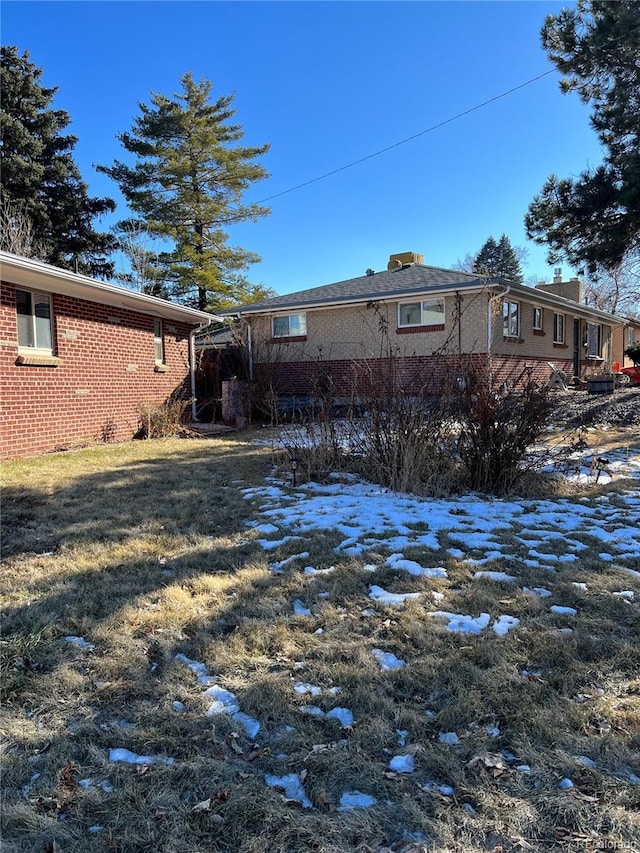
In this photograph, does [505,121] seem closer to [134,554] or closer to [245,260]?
[134,554]

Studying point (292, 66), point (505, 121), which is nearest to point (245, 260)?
point (292, 66)

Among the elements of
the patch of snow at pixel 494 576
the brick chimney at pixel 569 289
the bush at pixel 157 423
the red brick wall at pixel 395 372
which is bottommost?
the patch of snow at pixel 494 576

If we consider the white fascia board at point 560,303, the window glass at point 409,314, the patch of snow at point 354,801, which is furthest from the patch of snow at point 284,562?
the window glass at point 409,314

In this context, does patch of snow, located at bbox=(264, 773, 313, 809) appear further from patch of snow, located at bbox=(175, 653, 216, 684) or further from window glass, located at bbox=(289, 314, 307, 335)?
window glass, located at bbox=(289, 314, 307, 335)

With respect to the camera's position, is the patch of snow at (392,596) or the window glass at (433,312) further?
the window glass at (433,312)

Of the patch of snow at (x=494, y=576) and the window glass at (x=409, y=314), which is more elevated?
the window glass at (x=409, y=314)

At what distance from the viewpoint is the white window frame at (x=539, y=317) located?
1670 cm

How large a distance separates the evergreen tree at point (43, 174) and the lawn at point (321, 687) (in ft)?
75.4

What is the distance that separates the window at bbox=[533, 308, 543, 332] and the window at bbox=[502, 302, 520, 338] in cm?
143

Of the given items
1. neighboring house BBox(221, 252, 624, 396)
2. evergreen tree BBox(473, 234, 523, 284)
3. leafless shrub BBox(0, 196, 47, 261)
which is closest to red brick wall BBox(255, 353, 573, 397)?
neighboring house BBox(221, 252, 624, 396)

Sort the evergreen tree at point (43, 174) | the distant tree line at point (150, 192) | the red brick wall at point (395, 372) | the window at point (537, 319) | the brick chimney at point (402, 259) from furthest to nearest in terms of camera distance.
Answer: the distant tree line at point (150, 192) → the evergreen tree at point (43, 174) → the brick chimney at point (402, 259) → the window at point (537, 319) → the red brick wall at point (395, 372)

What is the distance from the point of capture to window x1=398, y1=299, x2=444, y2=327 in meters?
14.4

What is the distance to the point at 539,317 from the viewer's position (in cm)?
1706

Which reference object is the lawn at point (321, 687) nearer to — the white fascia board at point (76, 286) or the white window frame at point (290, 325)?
the white fascia board at point (76, 286)
